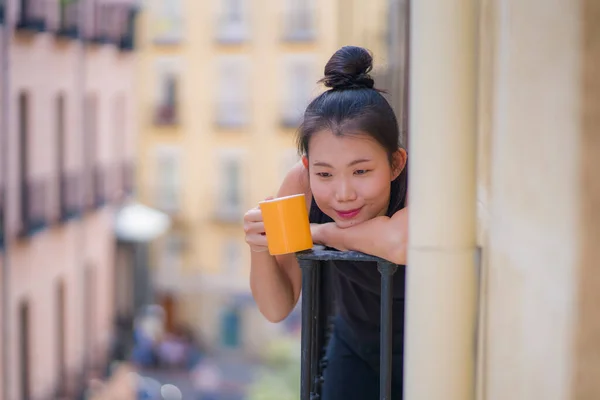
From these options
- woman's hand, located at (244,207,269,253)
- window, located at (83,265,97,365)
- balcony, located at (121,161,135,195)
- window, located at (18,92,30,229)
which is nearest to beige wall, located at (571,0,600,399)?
woman's hand, located at (244,207,269,253)

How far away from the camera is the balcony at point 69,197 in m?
10.0

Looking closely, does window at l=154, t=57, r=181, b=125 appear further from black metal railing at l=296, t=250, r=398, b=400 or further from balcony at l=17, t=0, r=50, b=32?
black metal railing at l=296, t=250, r=398, b=400

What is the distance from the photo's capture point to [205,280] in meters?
17.1

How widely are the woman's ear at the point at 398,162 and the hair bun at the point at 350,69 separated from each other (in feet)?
0.41

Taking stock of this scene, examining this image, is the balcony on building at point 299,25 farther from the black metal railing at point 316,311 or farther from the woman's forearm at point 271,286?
the black metal railing at point 316,311

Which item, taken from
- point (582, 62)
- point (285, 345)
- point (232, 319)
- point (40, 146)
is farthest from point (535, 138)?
point (232, 319)

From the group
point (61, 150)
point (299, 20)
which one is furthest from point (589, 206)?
point (299, 20)

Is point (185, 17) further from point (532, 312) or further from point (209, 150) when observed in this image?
point (532, 312)

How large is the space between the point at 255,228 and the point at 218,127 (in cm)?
1550

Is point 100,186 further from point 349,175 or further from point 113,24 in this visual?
point 349,175

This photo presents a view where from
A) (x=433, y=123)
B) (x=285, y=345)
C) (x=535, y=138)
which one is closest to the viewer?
(x=535, y=138)

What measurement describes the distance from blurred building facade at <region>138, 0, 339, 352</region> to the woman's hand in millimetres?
14844

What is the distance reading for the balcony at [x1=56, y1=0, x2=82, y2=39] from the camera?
995 centimetres

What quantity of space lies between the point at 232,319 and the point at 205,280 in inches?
33.2
